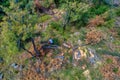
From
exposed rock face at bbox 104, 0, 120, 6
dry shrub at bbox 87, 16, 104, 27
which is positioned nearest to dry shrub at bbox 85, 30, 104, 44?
dry shrub at bbox 87, 16, 104, 27

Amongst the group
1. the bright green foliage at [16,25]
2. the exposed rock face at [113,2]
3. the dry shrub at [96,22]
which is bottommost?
the dry shrub at [96,22]

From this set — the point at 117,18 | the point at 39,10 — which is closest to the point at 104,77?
the point at 117,18

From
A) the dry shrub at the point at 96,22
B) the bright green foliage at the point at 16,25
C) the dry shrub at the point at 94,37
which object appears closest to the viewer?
the bright green foliage at the point at 16,25

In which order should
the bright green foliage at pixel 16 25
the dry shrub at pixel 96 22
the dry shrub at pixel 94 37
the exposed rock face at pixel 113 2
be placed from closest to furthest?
1. the bright green foliage at pixel 16 25
2. the dry shrub at pixel 94 37
3. the dry shrub at pixel 96 22
4. the exposed rock face at pixel 113 2

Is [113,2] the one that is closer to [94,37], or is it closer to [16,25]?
[94,37]

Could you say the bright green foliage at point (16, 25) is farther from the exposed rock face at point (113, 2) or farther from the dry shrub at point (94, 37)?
the exposed rock face at point (113, 2)

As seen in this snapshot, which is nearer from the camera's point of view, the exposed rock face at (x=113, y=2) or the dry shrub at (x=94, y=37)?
the dry shrub at (x=94, y=37)

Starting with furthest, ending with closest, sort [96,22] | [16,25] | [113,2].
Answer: [113,2] → [96,22] → [16,25]

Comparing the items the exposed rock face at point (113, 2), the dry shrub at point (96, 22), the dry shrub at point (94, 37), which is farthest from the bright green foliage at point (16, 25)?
the exposed rock face at point (113, 2)

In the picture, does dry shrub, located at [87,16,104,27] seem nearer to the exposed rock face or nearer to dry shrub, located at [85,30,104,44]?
dry shrub, located at [85,30,104,44]

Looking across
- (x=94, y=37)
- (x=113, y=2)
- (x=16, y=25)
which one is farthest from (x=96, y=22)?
(x=16, y=25)
